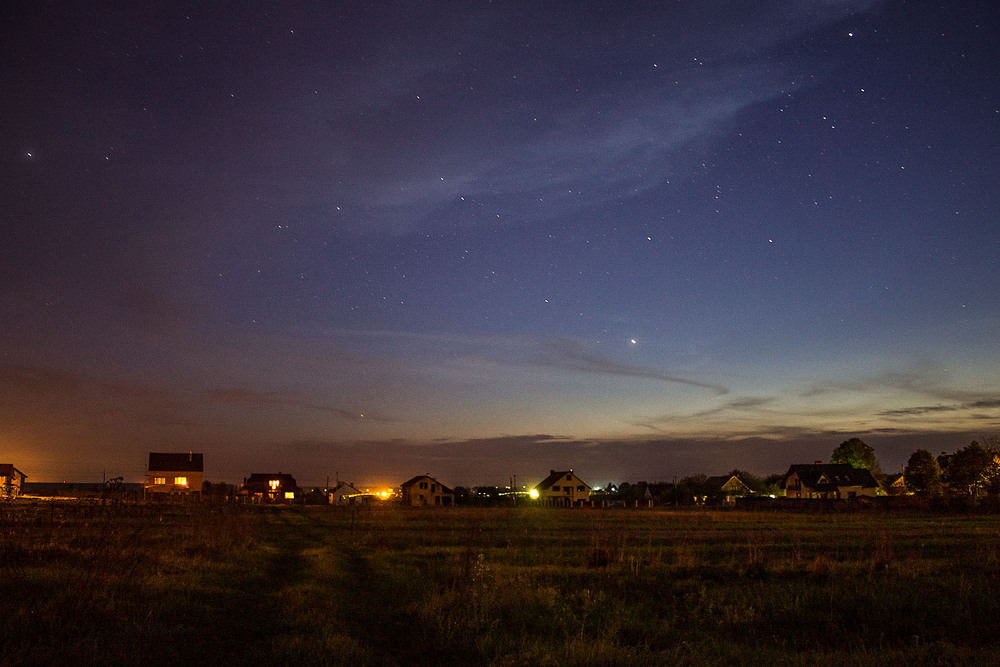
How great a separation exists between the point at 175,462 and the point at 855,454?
375 ft

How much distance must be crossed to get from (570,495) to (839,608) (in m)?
101

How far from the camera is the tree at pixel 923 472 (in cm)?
9538

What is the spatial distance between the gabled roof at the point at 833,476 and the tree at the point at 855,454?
1732 centimetres

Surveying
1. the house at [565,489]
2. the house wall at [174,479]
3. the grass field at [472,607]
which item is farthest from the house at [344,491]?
the grass field at [472,607]

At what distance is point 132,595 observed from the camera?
12.8 m

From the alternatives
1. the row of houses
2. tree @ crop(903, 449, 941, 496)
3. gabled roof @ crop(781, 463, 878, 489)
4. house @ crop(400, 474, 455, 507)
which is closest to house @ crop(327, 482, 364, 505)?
the row of houses

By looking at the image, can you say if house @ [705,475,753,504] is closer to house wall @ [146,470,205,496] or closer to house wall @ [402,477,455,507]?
house wall @ [402,477,455,507]

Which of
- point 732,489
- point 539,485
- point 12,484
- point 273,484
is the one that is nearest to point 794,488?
point 732,489

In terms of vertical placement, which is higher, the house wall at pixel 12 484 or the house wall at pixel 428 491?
the house wall at pixel 12 484

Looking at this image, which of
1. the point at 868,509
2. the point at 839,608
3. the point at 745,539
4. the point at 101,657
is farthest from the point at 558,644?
the point at 868,509

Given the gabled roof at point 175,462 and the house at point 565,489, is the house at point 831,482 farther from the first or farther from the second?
the gabled roof at point 175,462

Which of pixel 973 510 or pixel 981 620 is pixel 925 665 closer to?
pixel 981 620

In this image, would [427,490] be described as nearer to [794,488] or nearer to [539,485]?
[539,485]

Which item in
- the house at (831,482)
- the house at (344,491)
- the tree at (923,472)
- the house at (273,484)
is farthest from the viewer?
the house at (273,484)
